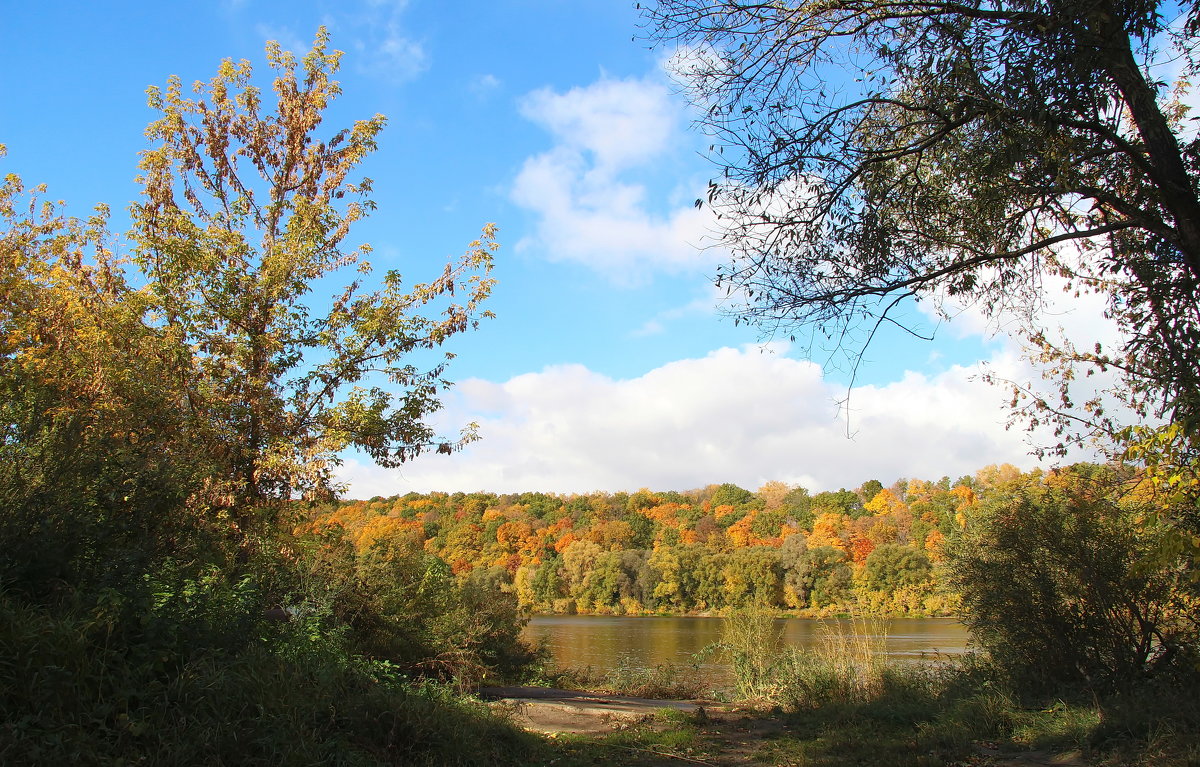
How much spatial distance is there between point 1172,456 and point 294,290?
11.2 meters

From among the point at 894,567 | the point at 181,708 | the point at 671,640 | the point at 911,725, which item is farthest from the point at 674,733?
the point at 894,567

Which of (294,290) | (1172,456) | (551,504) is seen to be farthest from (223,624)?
(551,504)

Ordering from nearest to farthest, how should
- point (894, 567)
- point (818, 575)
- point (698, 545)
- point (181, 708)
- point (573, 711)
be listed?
1. point (181, 708)
2. point (573, 711)
3. point (894, 567)
4. point (818, 575)
5. point (698, 545)

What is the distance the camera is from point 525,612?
18.4 m

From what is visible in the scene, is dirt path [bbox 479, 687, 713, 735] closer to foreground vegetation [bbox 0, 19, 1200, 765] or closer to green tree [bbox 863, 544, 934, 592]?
foreground vegetation [bbox 0, 19, 1200, 765]

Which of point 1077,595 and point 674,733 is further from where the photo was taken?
point 674,733

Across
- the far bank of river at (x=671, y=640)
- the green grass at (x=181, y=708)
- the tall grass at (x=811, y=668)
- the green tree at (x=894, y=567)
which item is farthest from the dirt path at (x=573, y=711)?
the green tree at (x=894, y=567)

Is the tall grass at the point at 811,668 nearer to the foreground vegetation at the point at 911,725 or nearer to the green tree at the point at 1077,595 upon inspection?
the foreground vegetation at the point at 911,725

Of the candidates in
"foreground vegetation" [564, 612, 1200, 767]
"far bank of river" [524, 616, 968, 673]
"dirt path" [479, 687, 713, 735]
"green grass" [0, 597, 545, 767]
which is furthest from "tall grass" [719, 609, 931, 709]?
"green grass" [0, 597, 545, 767]

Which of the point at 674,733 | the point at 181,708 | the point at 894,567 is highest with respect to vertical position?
the point at 181,708

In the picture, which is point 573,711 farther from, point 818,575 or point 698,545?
point 698,545

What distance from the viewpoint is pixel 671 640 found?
33.6 m

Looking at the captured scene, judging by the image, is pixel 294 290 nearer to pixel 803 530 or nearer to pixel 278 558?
pixel 278 558

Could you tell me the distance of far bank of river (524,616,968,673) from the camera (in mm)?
21484
